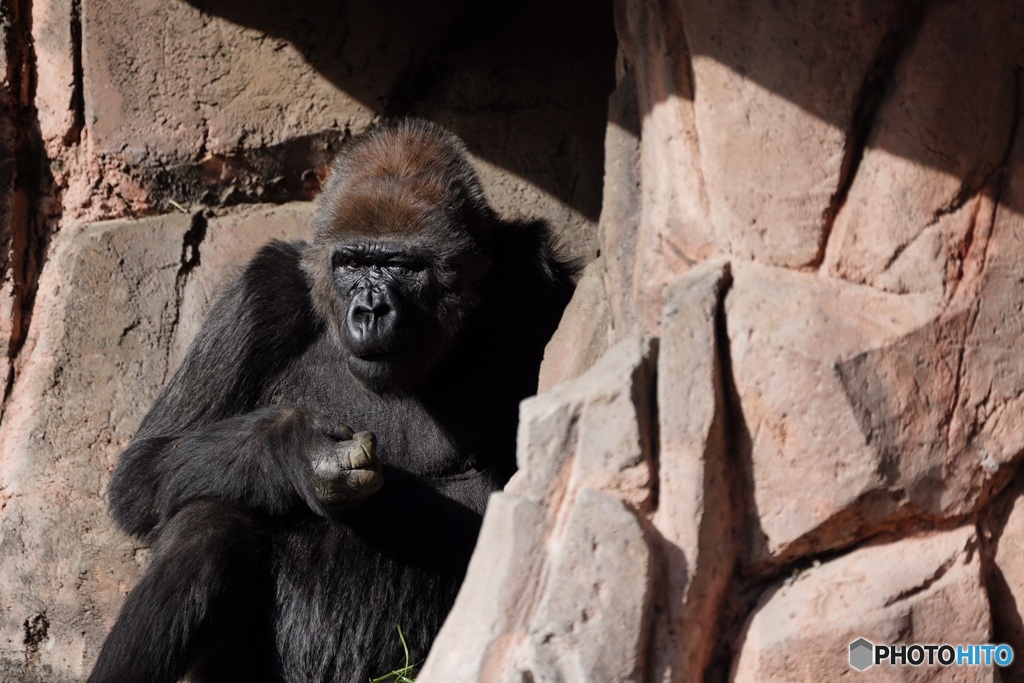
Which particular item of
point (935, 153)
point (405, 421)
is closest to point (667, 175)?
point (935, 153)

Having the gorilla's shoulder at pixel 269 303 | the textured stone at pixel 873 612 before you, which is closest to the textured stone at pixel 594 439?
the textured stone at pixel 873 612

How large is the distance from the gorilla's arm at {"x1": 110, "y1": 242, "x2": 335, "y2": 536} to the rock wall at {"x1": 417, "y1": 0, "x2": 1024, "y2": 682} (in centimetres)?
137

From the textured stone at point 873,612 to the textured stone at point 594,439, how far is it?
0.40 meters

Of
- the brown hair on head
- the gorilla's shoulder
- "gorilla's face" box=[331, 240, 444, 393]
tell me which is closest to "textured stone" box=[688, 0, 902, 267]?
"gorilla's face" box=[331, 240, 444, 393]

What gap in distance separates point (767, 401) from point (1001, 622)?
2.46ft

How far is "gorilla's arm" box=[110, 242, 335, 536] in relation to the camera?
395 centimetres

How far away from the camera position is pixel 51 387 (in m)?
5.02

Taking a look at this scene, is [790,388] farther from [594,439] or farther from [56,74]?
[56,74]

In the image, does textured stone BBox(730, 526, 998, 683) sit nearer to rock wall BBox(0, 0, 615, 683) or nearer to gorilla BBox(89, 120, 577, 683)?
gorilla BBox(89, 120, 577, 683)

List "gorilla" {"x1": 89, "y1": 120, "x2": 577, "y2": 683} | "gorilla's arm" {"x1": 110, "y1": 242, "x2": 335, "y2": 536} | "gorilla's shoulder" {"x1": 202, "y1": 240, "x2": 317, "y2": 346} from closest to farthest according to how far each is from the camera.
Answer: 1. "gorilla" {"x1": 89, "y1": 120, "x2": 577, "y2": 683}
2. "gorilla's arm" {"x1": 110, "y1": 242, "x2": 335, "y2": 536}
3. "gorilla's shoulder" {"x1": 202, "y1": 240, "x2": 317, "y2": 346}

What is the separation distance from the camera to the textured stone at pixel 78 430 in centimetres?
497

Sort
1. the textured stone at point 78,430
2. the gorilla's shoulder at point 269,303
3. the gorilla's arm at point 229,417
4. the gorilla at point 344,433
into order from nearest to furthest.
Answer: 1. the gorilla at point 344,433
2. the gorilla's arm at point 229,417
3. the gorilla's shoulder at point 269,303
4. the textured stone at point 78,430

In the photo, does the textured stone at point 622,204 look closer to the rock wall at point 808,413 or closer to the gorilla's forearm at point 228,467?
the rock wall at point 808,413

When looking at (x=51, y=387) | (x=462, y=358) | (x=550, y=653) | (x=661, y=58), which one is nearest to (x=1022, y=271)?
(x=661, y=58)
